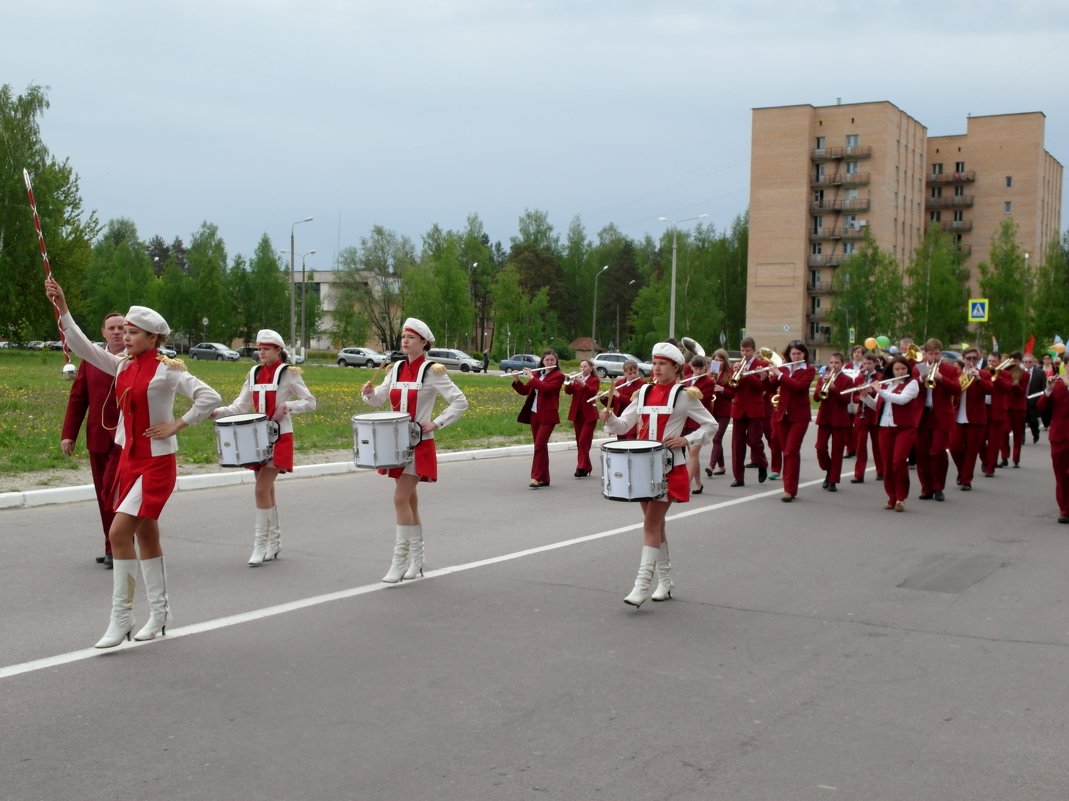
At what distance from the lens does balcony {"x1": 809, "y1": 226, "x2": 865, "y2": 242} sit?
103 meters

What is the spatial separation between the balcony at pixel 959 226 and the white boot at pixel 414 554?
11338cm

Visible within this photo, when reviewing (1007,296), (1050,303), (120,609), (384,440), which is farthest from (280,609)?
(1050,303)

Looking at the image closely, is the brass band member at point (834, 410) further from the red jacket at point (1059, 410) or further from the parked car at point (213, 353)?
the parked car at point (213, 353)

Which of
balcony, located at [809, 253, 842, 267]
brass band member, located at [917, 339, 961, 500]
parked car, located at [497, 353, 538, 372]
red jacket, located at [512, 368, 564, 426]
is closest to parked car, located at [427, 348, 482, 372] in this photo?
parked car, located at [497, 353, 538, 372]

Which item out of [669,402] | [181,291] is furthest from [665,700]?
[181,291]

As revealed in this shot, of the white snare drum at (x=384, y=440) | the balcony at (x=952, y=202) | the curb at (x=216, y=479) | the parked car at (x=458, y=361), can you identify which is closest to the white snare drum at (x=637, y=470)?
the white snare drum at (x=384, y=440)

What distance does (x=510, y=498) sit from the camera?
46.8ft

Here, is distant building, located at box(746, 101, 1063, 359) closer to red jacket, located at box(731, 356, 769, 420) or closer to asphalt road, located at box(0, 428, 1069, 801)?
red jacket, located at box(731, 356, 769, 420)

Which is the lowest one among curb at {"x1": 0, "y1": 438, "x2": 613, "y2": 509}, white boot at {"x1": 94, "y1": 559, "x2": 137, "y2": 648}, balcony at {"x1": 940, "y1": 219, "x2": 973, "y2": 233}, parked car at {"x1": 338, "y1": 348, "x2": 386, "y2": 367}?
parked car at {"x1": 338, "y1": 348, "x2": 386, "y2": 367}

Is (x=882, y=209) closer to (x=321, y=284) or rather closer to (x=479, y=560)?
(x=321, y=284)

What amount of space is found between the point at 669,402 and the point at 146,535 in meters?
3.56

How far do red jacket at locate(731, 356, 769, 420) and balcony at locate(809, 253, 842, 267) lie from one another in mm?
91461

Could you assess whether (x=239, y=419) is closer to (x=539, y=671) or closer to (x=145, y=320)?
(x=145, y=320)

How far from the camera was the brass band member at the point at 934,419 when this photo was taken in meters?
15.1
